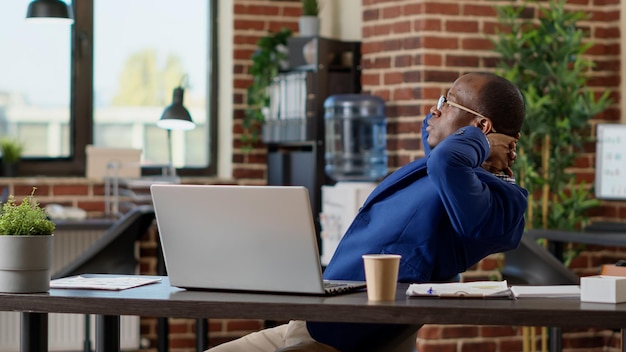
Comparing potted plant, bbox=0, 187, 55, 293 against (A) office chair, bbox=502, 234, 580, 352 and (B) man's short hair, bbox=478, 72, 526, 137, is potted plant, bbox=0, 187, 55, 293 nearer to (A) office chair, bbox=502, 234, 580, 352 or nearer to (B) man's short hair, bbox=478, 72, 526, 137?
(B) man's short hair, bbox=478, 72, 526, 137

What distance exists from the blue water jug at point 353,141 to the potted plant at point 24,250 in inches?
112

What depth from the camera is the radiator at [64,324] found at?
17.7ft

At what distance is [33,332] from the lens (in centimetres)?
225

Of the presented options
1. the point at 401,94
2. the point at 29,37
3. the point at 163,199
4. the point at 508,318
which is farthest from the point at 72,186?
the point at 508,318

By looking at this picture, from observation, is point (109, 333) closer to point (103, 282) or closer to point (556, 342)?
point (103, 282)

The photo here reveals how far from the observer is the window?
5562 millimetres

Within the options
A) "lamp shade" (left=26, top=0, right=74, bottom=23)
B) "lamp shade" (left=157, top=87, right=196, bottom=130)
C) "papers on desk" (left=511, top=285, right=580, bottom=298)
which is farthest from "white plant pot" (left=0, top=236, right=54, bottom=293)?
"lamp shade" (left=26, top=0, right=74, bottom=23)

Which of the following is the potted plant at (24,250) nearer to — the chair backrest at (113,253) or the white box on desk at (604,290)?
the white box on desk at (604,290)

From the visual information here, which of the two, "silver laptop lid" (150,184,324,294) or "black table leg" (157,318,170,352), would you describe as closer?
"silver laptop lid" (150,184,324,294)

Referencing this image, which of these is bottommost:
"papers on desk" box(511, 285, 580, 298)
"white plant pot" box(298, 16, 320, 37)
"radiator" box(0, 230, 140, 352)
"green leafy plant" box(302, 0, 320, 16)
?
"radiator" box(0, 230, 140, 352)

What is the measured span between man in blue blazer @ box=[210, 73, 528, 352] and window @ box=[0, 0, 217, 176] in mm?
3225

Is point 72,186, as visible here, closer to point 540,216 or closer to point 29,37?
point 29,37

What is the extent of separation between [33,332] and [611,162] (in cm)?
304

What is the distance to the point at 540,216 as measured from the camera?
4.82 metres
